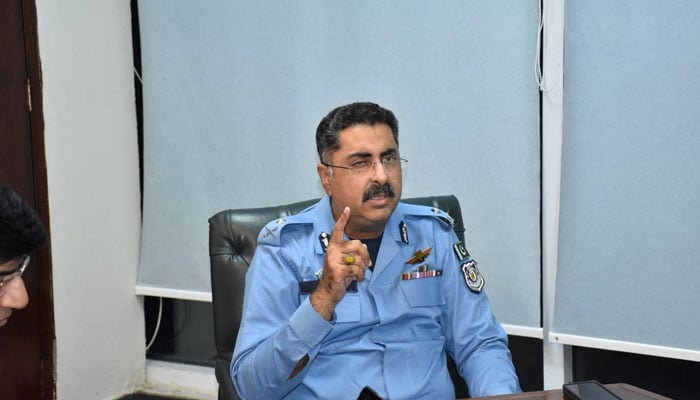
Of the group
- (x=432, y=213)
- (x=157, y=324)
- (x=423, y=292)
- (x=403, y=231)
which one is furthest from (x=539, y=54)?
(x=157, y=324)

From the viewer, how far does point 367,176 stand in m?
1.81

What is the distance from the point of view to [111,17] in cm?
305

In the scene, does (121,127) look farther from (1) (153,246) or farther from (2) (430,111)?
(2) (430,111)

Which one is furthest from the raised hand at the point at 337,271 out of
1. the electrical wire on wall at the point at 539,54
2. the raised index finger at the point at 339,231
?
the electrical wire on wall at the point at 539,54

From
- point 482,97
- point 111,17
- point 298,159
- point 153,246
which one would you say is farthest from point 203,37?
point 482,97

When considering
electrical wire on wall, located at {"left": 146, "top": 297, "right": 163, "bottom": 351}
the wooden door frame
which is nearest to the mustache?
the wooden door frame

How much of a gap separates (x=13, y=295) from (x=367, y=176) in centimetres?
88

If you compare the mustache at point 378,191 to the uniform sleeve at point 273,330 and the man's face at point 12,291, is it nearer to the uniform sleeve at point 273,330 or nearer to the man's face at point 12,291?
the uniform sleeve at point 273,330

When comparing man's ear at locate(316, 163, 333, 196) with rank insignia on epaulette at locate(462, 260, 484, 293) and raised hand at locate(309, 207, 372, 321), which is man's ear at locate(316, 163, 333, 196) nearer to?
raised hand at locate(309, 207, 372, 321)

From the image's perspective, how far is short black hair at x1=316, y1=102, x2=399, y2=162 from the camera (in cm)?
184

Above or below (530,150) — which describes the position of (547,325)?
below

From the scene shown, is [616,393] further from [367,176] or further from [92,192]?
[92,192]

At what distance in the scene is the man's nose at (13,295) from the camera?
1298 mm

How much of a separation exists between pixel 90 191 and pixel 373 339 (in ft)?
5.59
